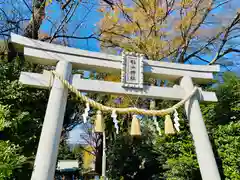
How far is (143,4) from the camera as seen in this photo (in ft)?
28.0

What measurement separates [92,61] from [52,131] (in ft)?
4.83

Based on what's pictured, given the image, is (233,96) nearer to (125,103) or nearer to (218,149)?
(218,149)

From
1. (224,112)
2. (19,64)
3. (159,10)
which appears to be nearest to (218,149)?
(224,112)

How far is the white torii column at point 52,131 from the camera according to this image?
11.0 ft

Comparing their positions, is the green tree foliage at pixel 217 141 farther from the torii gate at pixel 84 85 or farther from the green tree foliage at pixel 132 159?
the green tree foliage at pixel 132 159

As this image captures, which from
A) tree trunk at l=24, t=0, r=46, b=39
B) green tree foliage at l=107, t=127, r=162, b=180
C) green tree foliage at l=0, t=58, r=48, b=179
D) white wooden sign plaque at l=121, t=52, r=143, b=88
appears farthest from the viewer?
green tree foliage at l=107, t=127, r=162, b=180

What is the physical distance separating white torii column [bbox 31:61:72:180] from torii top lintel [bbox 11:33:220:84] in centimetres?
20

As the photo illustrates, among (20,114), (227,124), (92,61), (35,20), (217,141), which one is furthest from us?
(35,20)

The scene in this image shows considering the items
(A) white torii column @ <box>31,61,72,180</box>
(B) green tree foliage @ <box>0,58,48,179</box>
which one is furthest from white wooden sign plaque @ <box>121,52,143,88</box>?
(B) green tree foliage @ <box>0,58,48,179</box>

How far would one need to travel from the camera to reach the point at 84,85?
4195 millimetres

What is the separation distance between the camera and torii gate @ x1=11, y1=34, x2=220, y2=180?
354 cm

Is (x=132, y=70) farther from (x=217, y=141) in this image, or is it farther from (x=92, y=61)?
(x=217, y=141)

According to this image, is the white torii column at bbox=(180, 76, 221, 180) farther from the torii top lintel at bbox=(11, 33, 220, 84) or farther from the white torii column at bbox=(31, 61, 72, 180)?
the white torii column at bbox=(31, 61, 72, 180)

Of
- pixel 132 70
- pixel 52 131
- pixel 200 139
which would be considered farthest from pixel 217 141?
pixel 52 131
